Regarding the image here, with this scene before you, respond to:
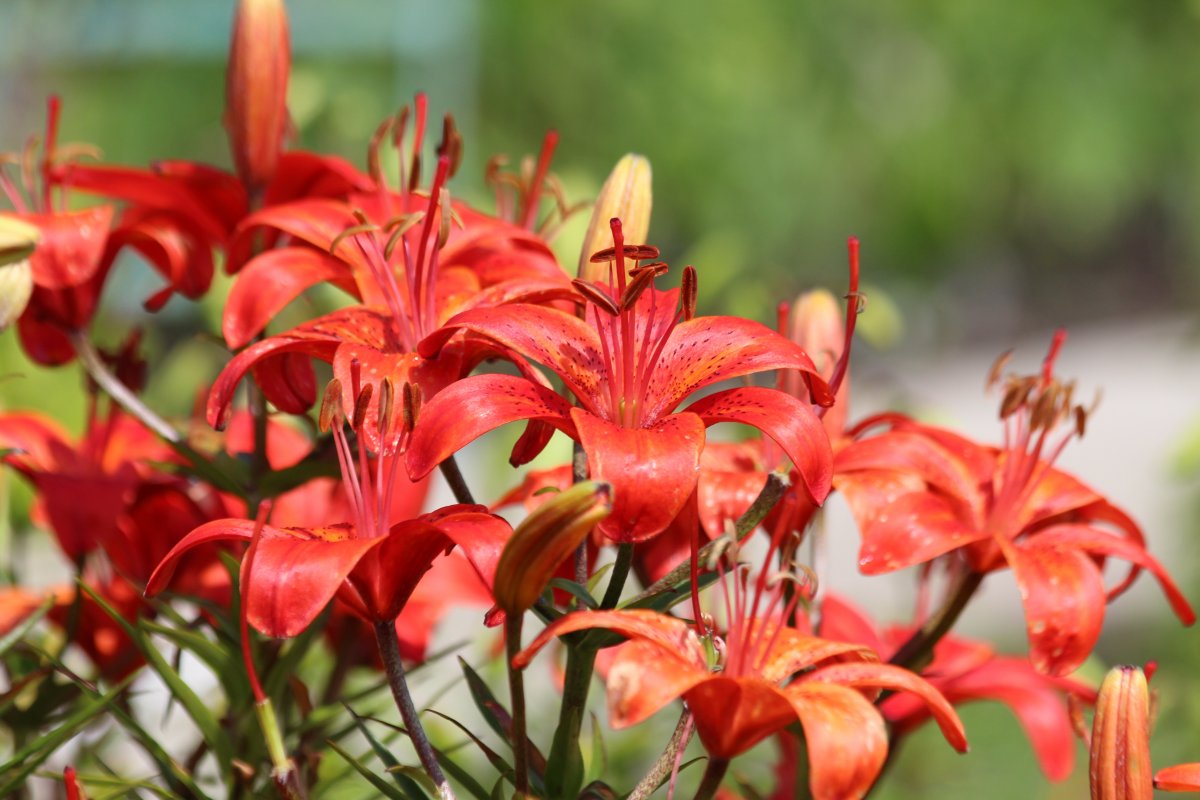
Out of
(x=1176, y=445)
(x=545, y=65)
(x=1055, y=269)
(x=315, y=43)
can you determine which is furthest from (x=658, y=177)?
(x=1176, y=445)

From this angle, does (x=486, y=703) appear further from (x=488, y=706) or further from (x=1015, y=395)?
(x=1015, y=395)

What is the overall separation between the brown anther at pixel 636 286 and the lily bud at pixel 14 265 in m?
0.20

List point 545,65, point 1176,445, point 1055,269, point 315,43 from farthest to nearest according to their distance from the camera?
point 1055,269, point 545,65, point 315,43, point 1176,445

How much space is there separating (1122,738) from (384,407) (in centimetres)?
25

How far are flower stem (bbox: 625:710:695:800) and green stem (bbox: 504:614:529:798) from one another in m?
0.03

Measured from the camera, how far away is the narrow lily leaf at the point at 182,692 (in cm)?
51

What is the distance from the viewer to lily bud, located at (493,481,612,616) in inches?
15.2

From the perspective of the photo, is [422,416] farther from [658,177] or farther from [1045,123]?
[1045,123]

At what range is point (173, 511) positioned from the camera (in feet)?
2.02

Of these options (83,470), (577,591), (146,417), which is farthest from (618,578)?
(83,470)

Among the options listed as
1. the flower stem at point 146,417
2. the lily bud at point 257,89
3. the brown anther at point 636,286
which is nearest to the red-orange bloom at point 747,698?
the brown anther at point 636,286

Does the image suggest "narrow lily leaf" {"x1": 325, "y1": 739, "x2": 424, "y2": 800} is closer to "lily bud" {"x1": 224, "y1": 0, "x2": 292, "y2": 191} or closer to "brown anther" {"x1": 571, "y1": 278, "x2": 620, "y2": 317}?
"brown anther" {"x1": 571, "y1": 278, "x2": 620, "y2": 317}

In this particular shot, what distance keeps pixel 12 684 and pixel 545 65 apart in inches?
209

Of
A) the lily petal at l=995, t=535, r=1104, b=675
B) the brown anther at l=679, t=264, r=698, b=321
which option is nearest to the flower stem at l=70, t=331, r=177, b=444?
the brown anther at l=679, t=264, r=698, b=321
